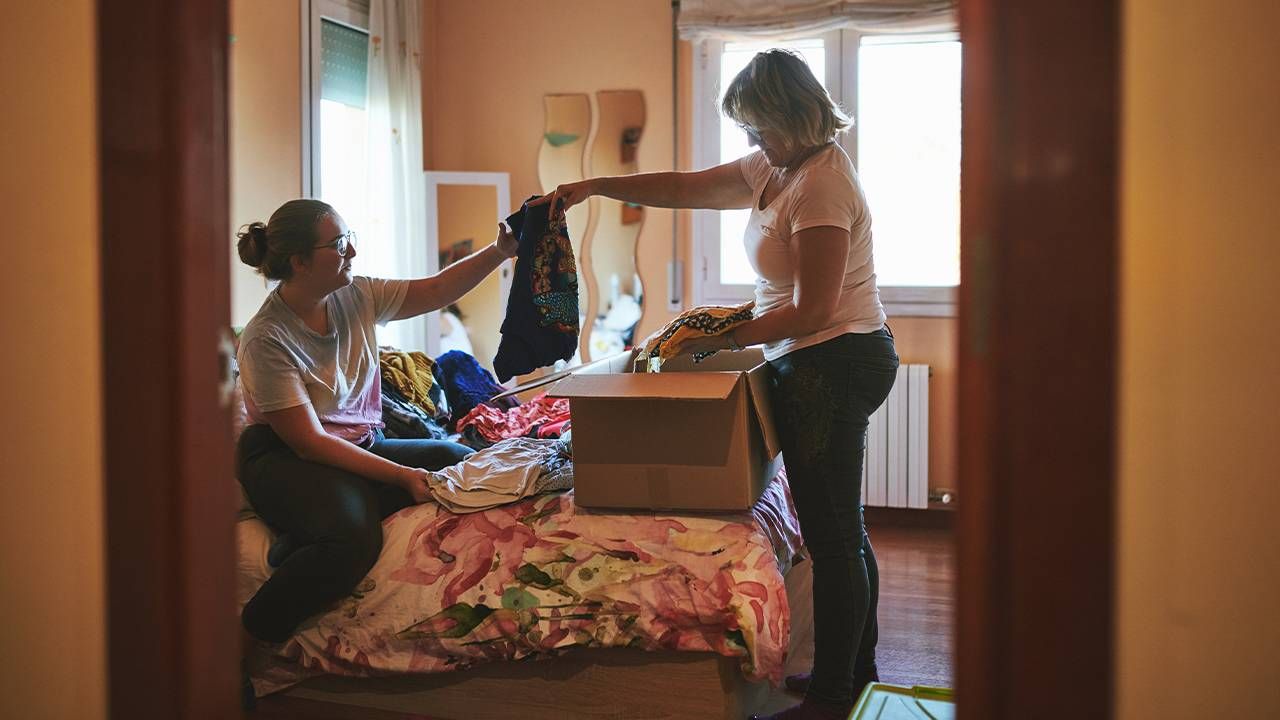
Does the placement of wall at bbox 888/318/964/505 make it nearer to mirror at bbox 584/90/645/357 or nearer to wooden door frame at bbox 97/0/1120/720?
mirror at bbox 584/90/645/357

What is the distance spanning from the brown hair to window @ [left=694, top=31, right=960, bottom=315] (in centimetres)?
234

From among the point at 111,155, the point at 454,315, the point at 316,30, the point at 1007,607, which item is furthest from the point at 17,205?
the point at 454,315

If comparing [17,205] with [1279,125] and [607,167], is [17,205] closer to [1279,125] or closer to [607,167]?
[1279,125]

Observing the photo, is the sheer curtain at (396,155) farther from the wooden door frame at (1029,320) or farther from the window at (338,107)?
the wooden door frame at (1029,320)

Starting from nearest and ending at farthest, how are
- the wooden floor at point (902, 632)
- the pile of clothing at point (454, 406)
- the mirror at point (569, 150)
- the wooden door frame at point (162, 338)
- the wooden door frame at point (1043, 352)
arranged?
the wooden door frame at point (1043, 352) < the wooden door frame at point (162, 338) < the wooden floor at point (902, 632) < the pile of clothing at point (454, 406) < the mirror at point (569, 150)

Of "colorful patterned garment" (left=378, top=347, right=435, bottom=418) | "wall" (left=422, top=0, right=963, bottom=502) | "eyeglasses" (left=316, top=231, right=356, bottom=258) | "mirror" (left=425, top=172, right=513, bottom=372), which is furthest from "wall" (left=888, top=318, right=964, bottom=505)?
"eyeglasses" (left=316, top=231, right=356, bottom=258)

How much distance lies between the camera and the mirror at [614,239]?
472 cm

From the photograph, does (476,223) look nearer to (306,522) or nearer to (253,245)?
(253,245)

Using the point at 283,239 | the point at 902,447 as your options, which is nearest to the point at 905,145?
the point at 902,447

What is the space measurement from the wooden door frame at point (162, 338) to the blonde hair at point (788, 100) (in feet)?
3.58

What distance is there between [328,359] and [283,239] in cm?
30

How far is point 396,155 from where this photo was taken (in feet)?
14.8

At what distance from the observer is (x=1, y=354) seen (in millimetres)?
1500

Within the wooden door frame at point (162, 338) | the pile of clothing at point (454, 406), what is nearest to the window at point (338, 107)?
the pile of clothing at point (454, 406)
